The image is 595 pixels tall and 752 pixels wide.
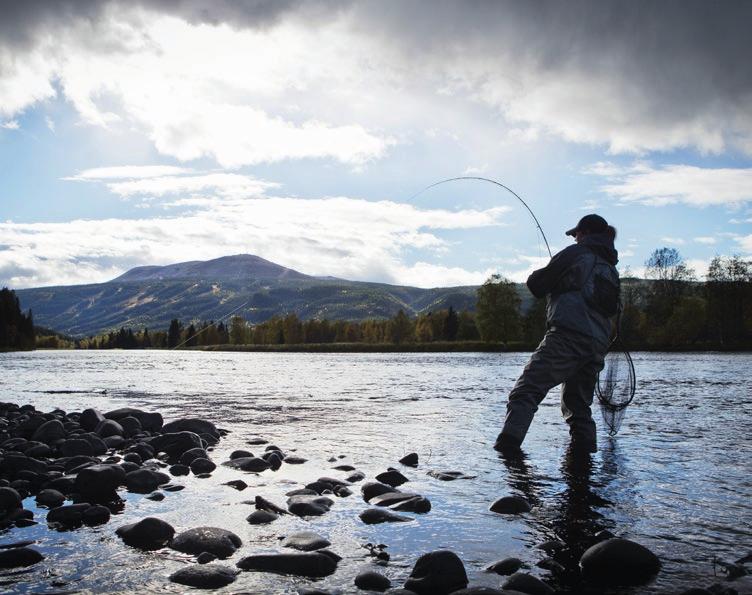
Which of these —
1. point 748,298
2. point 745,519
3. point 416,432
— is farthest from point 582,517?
point 748,298

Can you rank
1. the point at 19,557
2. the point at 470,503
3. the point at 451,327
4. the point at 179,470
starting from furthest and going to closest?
1. the point at 451,327
2. the point at 179,470
3. the point at 470,503
4. the point at 19,557

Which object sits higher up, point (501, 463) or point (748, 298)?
point (748, 298)

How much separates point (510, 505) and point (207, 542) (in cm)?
344

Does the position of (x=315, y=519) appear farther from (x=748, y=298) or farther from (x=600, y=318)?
(x=748, y=298)

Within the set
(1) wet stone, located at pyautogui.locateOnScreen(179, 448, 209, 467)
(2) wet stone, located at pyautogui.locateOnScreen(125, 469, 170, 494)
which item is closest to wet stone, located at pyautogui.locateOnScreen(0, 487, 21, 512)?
(2) wet stone, located at pyautogui.locateOnScreen(125, 469, 170, 494)

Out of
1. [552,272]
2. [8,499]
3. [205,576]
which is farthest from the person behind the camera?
[552,272]

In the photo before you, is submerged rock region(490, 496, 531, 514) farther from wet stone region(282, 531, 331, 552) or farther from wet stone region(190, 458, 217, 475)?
wet stone region(190, 458, 217, 475)

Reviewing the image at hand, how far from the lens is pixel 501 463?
32.4ft

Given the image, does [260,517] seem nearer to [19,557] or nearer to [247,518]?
[247,518]

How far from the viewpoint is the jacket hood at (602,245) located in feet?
34.8

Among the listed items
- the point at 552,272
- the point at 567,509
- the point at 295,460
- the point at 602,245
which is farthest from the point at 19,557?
the point at 602,245

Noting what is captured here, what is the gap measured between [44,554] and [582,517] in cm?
551

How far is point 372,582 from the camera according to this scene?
4.88m

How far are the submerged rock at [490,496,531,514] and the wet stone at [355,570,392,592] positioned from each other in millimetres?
2554
